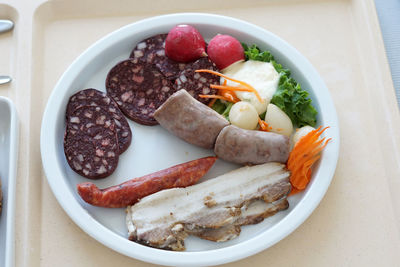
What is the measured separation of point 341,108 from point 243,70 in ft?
2.01

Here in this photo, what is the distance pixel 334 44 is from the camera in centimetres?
257

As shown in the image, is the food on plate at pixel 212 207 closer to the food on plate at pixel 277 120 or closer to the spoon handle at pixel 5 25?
the food on plate at pixel 277 120

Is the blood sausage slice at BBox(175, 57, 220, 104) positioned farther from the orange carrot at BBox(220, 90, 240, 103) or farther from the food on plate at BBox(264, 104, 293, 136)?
the food on plate at BBox(264, 104, 293, 136)

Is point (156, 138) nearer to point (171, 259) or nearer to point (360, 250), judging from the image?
point (171, 259)

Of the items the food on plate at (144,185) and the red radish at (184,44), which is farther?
the red radish at (184,44)

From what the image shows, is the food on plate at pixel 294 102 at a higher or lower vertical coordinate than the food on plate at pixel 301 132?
higher

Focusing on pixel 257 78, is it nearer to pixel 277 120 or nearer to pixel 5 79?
pixel 277 120

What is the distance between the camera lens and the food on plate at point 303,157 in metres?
2.09

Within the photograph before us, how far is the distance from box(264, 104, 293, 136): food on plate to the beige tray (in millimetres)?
366

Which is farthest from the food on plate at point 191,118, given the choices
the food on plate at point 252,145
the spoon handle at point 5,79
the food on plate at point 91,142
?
the spoon handle at point 5,79

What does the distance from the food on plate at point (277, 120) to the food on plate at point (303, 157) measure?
12cm

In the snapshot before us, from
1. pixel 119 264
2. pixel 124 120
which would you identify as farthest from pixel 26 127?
pixel 119 264

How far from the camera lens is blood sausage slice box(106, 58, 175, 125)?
227 cm

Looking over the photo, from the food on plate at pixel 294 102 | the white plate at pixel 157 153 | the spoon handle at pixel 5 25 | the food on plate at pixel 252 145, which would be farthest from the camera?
the spoon handle at pixel 5 25
